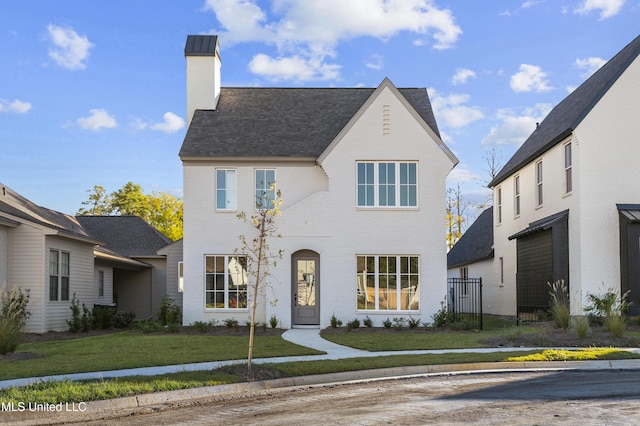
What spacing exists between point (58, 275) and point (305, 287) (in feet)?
28.7

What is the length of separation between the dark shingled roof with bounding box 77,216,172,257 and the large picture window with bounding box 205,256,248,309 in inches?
452

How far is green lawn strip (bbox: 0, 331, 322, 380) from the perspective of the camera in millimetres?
13227

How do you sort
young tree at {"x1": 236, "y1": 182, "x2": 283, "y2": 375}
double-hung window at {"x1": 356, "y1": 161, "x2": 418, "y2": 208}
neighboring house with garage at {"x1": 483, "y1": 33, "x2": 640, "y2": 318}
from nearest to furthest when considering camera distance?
young tree at {"x1": 236, "y1": 182, "x2": 283, "y2": 375} < neighboring house with garage at {"x1": 483, "y1": 33, "x2": 640, "y2": 318} < double-hung window at {"x1": 356, "y1": 161, "x2": 418, "y2": 208}

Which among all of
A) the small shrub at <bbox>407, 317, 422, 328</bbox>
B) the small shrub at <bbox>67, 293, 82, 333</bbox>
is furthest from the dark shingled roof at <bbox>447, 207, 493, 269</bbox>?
the small shrub at <bbox>67, 293, 82, 333</bbox>

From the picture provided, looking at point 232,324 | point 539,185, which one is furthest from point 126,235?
point 539,185

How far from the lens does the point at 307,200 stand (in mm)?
23672

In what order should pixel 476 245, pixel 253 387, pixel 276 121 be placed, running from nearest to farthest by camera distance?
pixel 253 387 < pixel 276 121 < pixel 476 245

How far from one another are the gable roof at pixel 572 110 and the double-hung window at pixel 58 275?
17914 mm

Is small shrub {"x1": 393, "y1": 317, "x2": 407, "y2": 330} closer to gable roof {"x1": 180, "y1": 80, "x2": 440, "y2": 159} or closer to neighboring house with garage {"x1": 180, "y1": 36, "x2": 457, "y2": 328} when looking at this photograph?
neighboring house with garage {"x1": 180, "y1": 36, "x2": 457, "y2": 328}

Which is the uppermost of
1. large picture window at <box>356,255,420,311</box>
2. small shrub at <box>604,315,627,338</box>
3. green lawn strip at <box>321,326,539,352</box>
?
large picture window at <box>356,255,420,311</box>

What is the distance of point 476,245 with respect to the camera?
3844 centimetres

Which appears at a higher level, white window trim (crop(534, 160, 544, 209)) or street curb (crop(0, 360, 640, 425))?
white window trim (crop(534, 160, 544, 209))

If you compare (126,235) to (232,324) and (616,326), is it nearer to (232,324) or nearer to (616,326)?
(232,324)

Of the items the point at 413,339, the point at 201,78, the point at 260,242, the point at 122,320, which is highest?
the point at 201,78
